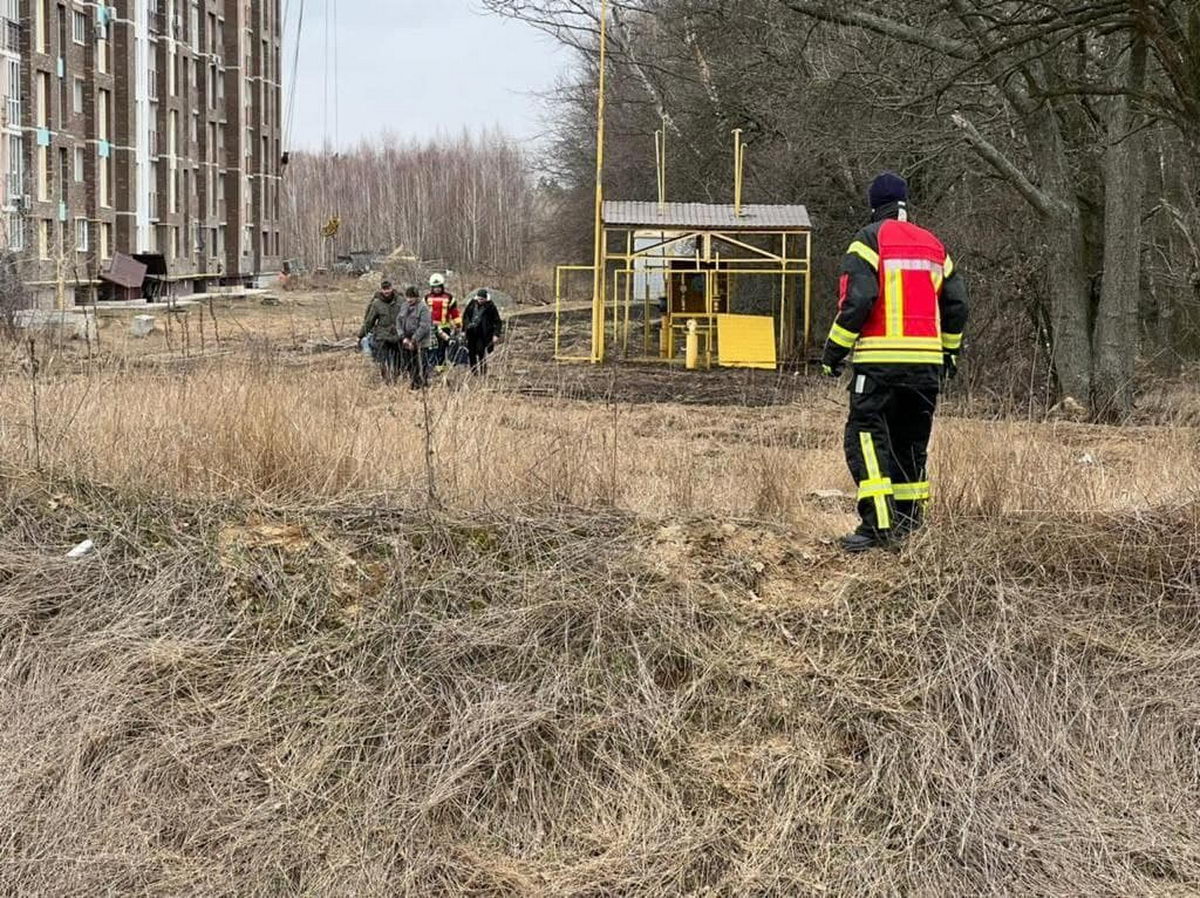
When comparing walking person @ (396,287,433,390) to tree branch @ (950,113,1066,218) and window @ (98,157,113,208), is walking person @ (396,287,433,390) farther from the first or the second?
window @ (98,157,113,208)

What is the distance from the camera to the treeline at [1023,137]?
10422 mm

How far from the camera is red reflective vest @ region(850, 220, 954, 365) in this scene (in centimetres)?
556

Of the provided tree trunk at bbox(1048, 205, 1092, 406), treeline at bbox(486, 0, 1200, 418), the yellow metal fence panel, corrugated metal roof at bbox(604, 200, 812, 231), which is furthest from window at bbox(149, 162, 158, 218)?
tree trunk at bbox(1048, 205, 1092, 406)

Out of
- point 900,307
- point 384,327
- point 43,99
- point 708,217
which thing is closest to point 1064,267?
point 384,327

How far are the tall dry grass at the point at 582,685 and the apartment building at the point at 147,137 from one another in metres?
25.2

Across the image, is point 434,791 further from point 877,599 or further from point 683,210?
point 683,210

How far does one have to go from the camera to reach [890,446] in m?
5.59

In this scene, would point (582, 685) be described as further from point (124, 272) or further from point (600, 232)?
point (124, 272)

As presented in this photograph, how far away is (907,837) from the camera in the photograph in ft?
14.3

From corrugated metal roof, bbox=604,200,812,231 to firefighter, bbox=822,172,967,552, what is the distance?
639 inches

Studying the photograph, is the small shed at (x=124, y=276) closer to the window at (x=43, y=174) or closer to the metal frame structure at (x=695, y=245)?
the window at (x=43, y=174)

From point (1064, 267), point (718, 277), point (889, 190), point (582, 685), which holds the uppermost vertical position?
point (718, 277)

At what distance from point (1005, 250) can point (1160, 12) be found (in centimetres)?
880

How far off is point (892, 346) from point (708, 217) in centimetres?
1720
